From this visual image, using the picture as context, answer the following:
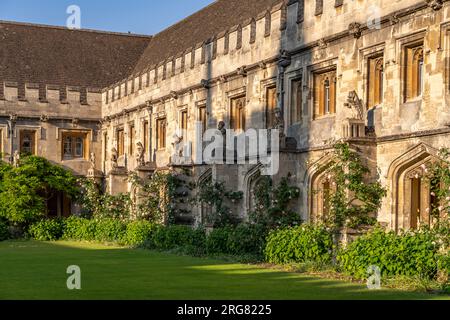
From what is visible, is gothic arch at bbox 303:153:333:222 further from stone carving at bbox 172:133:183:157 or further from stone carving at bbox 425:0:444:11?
stone carving at bbox 172:133:183:157

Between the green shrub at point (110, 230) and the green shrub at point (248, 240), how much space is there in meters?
7.87

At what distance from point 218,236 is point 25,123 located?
57.7ft

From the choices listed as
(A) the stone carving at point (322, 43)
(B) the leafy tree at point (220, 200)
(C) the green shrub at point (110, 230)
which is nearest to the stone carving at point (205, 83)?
(B) the leafy tree at point (220, 200)

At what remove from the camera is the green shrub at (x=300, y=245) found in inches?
664

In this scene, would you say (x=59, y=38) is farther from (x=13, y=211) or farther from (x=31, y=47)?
(x=13, y=211)

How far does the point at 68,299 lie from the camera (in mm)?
11359

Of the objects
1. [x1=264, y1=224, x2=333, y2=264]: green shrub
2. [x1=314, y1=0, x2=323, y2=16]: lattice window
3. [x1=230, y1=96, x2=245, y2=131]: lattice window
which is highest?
[x1=314, y1=0, x2=323, y2=16]: lattice window

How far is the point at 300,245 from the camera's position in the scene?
1733cm

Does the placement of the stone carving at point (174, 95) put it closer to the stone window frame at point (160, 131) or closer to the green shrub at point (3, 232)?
the stone window frame at point (160, 131)

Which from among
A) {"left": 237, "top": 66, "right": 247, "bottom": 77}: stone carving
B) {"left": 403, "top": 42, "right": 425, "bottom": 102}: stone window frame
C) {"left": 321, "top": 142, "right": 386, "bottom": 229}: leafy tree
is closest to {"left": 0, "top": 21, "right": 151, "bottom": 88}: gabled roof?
{"left": 237, "top": 66, "right": 247, "bottom": 77}: stone carving

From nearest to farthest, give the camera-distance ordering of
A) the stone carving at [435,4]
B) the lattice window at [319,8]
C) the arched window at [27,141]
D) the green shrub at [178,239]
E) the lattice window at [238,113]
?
the stone carving at [435,4]
the lattice window at [319,8]
the green shrub at [178,239]
the lattice window at [238,113]
the arched window at [27,141]

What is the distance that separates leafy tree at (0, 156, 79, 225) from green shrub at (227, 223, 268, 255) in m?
14.9

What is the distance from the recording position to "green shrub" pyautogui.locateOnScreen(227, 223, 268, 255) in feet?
63.8

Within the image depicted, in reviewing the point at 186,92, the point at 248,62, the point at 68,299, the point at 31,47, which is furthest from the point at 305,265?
the point at 31,47
